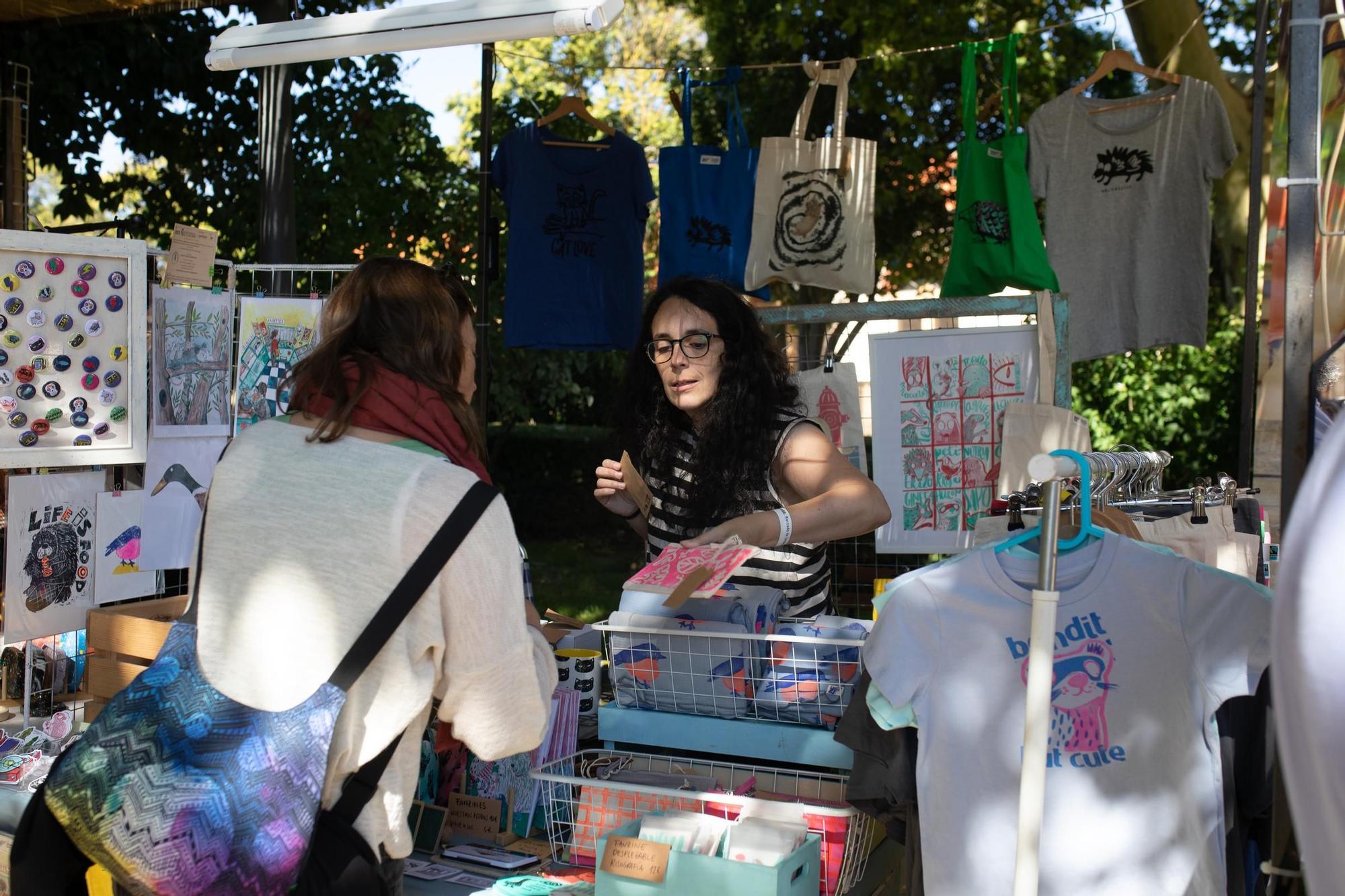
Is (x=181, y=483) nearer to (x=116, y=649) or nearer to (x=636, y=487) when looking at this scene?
(x=116, y=649)

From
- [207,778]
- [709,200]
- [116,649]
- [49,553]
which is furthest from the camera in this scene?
[709,200]

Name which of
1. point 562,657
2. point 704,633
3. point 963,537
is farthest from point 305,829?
point 963,537

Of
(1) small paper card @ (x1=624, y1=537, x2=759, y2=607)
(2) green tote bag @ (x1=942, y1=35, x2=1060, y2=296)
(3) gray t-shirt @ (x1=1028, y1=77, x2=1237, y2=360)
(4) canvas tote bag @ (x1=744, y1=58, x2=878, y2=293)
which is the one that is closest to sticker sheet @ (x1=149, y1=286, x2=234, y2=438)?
(4) canvas tote bag @ (x1=744, y1=58, x2=878, y2=293)

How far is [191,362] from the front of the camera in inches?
151

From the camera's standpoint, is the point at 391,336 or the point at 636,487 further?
the point at 636,487

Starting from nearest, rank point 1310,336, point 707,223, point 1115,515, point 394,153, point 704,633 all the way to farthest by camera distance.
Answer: point 1310,336, point 704,633, point 1115,515, point 707,223, point 394,153

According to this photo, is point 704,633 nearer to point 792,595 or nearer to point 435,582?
point 792,595

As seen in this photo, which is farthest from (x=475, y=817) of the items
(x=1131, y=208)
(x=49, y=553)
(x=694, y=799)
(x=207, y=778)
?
(x=1131, y=208)

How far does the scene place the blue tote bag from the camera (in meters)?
4.66

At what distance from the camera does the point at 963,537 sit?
3.96 m

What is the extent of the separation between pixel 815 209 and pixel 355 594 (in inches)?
129

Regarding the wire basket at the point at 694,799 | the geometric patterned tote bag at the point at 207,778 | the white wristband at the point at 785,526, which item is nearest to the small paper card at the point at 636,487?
the white wristband at the point at 785,526

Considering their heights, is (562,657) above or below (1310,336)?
below

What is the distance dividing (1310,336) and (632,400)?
1732 millimetres
